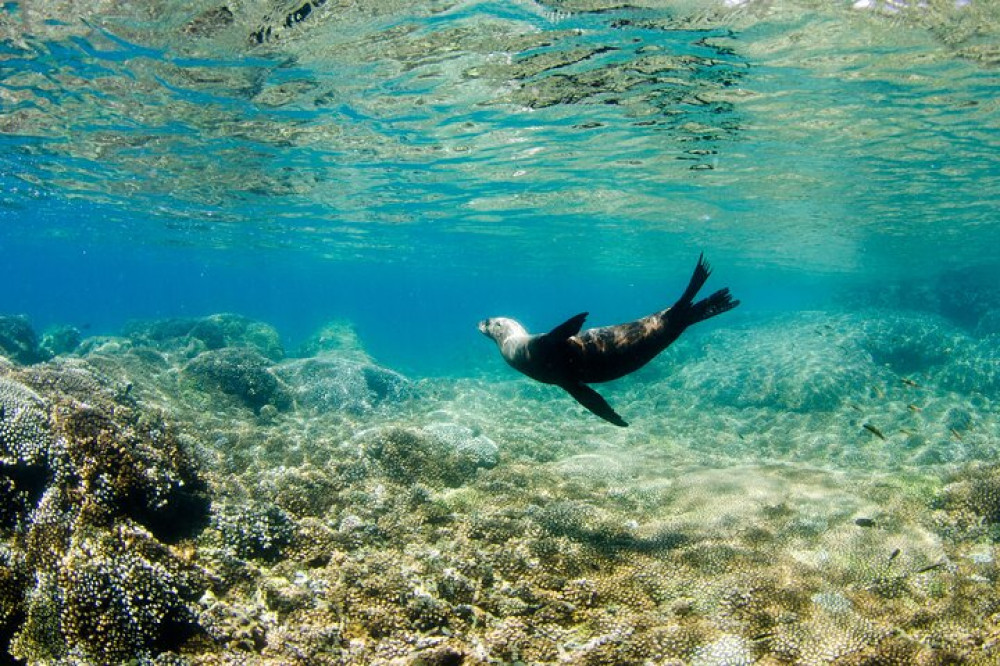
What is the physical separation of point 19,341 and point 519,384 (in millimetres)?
17382

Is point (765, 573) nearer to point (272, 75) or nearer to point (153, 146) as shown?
point (272, 75)

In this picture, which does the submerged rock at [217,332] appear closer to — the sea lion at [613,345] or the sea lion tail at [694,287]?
the sea lion at [613,345]

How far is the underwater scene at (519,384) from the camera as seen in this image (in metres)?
3.88

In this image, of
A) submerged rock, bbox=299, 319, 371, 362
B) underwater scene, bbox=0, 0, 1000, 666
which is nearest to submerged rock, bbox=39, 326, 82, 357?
underwater scene, bbox=0, 0, 1000, 666

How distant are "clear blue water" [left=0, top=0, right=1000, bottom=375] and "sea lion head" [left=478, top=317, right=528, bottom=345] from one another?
696cm

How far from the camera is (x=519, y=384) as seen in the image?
21031 millimetres

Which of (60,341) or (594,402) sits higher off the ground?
(594,402)

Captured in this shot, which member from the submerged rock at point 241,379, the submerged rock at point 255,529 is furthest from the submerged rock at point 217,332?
the submerged rock at point 255,529

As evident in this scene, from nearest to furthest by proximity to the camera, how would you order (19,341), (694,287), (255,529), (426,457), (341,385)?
1. (694,287)
2. (255,529)
3. (426,457)
4. (341,385)
5. (19,341)

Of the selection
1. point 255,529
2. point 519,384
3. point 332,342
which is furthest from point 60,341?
point 255,529

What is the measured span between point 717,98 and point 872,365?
10196 millimetres

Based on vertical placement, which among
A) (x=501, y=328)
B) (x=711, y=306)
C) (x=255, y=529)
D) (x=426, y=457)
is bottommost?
(x=426, y=457)

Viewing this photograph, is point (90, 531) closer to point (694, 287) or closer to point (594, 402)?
point (594, 402)

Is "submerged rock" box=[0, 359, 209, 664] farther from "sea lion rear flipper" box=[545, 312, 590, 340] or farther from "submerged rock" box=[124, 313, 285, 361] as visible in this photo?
"submerged rock" box=[124, 313, 285, 361]
